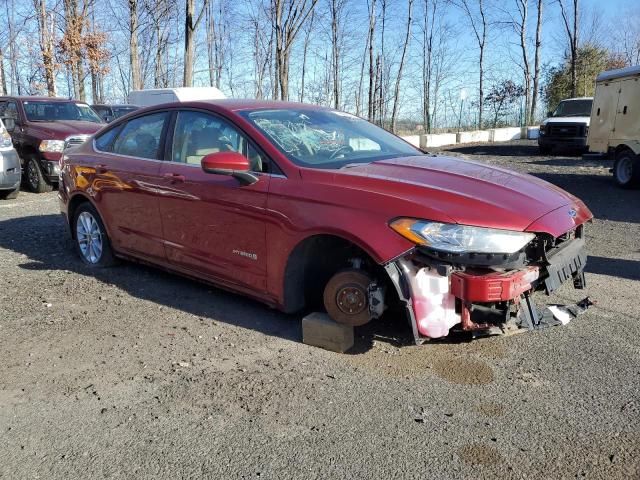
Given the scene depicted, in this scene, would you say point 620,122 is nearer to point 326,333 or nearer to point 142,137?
point 142,137

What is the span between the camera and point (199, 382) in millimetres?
Answer: 3322

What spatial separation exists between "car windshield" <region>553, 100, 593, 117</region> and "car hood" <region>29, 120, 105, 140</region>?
15.5m

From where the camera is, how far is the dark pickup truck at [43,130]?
1059 cm

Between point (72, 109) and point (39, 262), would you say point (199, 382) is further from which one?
point (72, 109)

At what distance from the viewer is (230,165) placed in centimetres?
377

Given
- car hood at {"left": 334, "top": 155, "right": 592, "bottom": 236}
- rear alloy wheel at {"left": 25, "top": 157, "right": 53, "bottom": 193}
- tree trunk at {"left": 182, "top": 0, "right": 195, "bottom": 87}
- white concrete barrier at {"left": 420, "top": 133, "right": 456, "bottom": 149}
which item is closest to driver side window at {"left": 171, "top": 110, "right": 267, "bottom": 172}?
car hood at {"left": 334, "top": 155, "right": 592, "bottom": 236}

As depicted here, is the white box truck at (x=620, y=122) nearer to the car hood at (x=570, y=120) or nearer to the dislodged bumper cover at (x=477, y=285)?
the car hood at (x=570, y=120)

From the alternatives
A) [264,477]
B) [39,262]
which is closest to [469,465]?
[264,477]

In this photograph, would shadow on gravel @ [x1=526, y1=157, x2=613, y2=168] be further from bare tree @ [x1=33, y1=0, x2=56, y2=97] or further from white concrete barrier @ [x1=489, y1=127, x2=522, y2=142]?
bare tree @ [x1=33, y1=0, x2=56, y2=97]

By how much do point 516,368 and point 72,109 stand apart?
1146cm

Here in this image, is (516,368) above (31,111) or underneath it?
underneath

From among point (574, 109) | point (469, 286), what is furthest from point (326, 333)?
point (574, 109)

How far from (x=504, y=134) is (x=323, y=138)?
26.5 metres

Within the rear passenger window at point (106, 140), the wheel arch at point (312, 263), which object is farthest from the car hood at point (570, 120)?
the wheel arch at point (312, 263)
